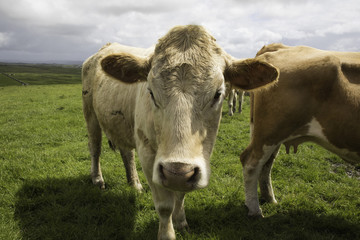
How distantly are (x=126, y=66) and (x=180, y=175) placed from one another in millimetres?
1449

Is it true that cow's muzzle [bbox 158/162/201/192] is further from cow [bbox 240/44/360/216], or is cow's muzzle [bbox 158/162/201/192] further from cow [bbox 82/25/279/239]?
cow [bbox 240/44/360/216]

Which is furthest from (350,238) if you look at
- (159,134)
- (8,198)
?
(8,198)

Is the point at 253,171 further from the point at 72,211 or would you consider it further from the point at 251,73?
the point at 72,211

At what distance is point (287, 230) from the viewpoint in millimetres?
3670

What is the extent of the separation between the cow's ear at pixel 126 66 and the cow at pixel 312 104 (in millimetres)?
1546

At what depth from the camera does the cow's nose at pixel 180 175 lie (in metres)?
1.98

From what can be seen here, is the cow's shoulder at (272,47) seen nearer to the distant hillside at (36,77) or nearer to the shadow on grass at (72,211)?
the shadow on grass at (72,211)

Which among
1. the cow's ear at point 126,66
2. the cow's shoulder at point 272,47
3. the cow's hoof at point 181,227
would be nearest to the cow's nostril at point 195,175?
the cow's ear at point 126,66

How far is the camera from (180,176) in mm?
1975

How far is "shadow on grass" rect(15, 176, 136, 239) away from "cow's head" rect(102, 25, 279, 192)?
6.73ft

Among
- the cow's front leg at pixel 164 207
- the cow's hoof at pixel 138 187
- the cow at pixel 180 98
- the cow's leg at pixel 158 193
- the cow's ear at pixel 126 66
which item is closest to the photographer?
the cow at pixel 180 98

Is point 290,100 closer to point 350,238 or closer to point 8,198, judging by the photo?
point 350,238

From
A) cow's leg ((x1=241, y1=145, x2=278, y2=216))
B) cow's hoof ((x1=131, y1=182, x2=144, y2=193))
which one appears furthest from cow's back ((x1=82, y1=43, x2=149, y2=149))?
cow's leg ((x1=241, y1=145, x2=278, y2=216))

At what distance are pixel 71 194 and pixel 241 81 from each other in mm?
3598
